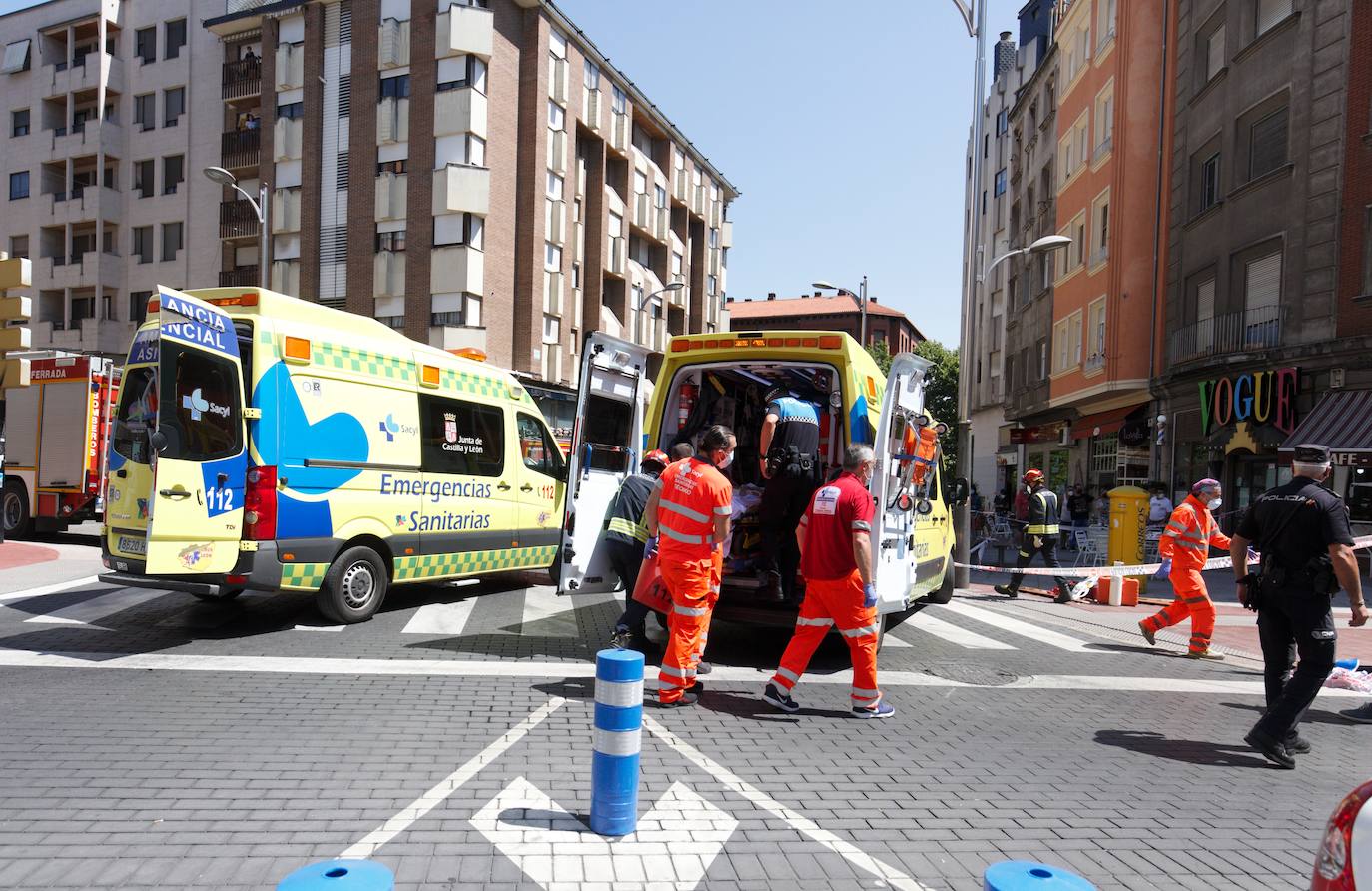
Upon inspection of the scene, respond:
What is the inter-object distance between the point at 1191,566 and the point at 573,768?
6.70 metres

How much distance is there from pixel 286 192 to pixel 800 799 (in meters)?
32.4

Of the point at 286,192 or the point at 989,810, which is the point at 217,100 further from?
the point at 989,810

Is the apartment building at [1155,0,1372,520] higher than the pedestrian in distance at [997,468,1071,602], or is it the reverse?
the apartment building at [1155,0,1372,520]

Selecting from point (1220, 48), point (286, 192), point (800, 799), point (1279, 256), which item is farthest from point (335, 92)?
point (800, 799)

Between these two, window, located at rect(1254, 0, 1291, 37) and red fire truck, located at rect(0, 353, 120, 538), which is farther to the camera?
window, located at rect(1254, 0, 1291, 37)

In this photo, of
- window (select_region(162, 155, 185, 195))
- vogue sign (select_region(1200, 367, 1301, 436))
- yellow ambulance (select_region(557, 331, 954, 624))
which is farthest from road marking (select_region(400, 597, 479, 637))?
window (select_region(162, 155, 185, 195))

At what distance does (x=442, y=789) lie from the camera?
436 centimetres

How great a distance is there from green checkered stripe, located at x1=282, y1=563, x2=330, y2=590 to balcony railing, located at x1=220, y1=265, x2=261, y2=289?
28.3 m

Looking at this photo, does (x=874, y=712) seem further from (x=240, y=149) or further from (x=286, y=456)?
(x=240, y=149)

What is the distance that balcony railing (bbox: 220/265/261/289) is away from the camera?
32.9m

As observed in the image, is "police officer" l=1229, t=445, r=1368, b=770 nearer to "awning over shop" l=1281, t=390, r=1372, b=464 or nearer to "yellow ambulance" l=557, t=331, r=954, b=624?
"yellow ambulance" l=557, t=331, r=954, b=624

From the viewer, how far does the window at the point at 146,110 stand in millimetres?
35531

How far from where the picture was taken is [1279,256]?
17562mm

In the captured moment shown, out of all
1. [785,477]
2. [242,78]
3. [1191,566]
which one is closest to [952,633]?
[1191,566]
